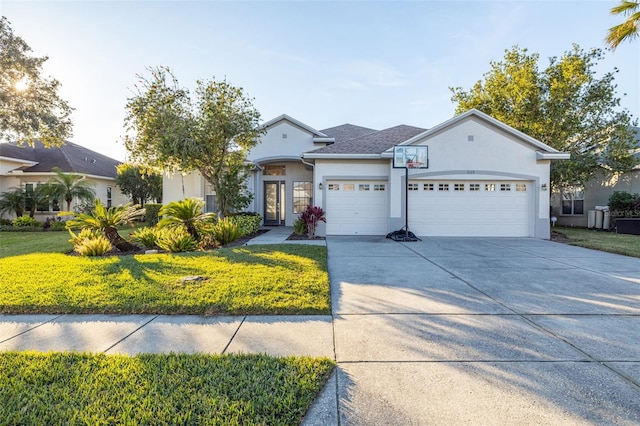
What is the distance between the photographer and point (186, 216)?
9250 mm

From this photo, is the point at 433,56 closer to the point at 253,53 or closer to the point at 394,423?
the point at 253,53

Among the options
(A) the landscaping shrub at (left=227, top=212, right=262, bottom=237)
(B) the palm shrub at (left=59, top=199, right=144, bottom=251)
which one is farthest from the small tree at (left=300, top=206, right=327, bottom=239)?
(B) the palm shrub at (left=59, top=199, right=144, bottom=251)

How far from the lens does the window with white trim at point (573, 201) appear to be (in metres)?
17.1

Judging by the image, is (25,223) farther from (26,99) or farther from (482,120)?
(482,120)

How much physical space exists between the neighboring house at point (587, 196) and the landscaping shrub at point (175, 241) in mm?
19222

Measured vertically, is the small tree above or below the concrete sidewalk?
above

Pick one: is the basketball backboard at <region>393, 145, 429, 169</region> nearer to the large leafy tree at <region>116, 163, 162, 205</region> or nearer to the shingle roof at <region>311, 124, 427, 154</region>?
the shingle roof at <region>311, 124, 427, 154</region>

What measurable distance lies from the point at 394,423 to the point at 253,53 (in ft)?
40.8

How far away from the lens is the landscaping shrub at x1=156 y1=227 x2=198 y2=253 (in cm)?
865

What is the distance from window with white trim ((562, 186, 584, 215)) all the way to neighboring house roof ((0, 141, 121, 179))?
29.0 metres

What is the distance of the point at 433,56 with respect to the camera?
468 inches

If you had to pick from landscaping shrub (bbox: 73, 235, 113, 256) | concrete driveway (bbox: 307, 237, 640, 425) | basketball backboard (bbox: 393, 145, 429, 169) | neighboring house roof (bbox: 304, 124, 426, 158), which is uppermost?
neighboring house roof (bbox: 304, 124, 426, 158)

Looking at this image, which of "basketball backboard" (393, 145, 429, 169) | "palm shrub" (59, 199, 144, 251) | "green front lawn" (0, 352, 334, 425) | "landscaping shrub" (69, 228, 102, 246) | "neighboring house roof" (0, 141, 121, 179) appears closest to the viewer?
"green front lawn" (0, 352, 334, 425)

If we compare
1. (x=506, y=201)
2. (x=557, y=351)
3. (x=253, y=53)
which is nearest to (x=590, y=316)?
(x=557, y=351)
